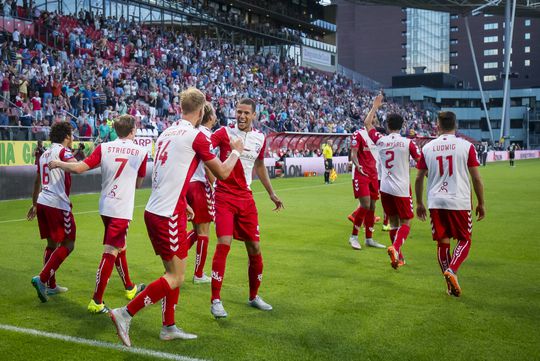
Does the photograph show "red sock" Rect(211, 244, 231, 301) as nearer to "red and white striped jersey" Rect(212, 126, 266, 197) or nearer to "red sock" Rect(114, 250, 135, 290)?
"red and white striped jersey" Rect(212, 126, 266, 197)

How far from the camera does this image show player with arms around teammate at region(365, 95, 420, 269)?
28.7 ft

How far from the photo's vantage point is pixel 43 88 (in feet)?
78.4

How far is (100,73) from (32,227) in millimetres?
16405

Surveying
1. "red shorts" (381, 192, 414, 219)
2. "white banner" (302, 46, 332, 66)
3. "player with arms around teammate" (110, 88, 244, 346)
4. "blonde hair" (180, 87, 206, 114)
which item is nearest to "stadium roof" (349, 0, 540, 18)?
"white banner" (302, 46, 332, 66)

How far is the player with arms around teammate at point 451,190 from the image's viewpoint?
6.89 metres

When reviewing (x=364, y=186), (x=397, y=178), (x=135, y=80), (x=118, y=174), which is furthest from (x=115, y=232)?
(x=135, y=80)

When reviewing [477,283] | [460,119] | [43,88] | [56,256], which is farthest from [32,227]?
[460,119]

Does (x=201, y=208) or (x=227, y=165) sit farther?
(x=201, y=208)

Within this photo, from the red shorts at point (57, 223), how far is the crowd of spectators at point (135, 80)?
14168 millimetres

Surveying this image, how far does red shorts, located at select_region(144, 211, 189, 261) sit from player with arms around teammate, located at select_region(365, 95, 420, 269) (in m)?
4.30

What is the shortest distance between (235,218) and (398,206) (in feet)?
11.3

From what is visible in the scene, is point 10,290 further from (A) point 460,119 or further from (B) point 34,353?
(A) point 460,119

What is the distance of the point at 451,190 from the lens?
6.92m

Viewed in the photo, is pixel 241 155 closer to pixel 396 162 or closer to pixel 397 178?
pixel 397 178
